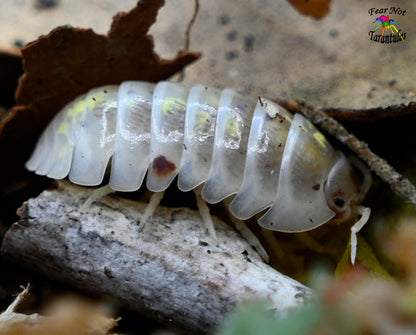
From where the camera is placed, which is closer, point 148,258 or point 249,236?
point 148,258

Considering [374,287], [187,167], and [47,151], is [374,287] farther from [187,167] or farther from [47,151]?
[47,151]

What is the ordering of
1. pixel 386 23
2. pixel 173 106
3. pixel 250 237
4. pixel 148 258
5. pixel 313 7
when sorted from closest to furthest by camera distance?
pixel 148 258 < pixel 250 237 < pixel 173 106 < pixel 386 23 < pixel 313 7

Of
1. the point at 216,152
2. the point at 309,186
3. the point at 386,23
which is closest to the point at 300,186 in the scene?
the point at 309,186

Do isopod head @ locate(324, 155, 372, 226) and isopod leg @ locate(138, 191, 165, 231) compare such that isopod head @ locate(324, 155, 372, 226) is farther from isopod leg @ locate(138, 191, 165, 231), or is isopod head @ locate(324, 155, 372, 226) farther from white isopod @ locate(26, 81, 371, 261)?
isopod leg @ locate(138, 191, 165, 231)

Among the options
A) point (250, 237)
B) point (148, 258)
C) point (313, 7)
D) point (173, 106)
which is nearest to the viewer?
point (148, 258)

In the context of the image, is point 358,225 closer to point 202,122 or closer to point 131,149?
point 202,122

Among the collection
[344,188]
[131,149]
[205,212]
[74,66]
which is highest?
[74,66]

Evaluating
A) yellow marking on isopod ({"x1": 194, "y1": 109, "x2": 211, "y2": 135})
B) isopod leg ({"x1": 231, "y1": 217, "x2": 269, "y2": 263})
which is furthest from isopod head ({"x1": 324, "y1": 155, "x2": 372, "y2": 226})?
yellow marking on isopod ({"x1": 194, "y1": 109, "x2": 211, "y2": 135})
